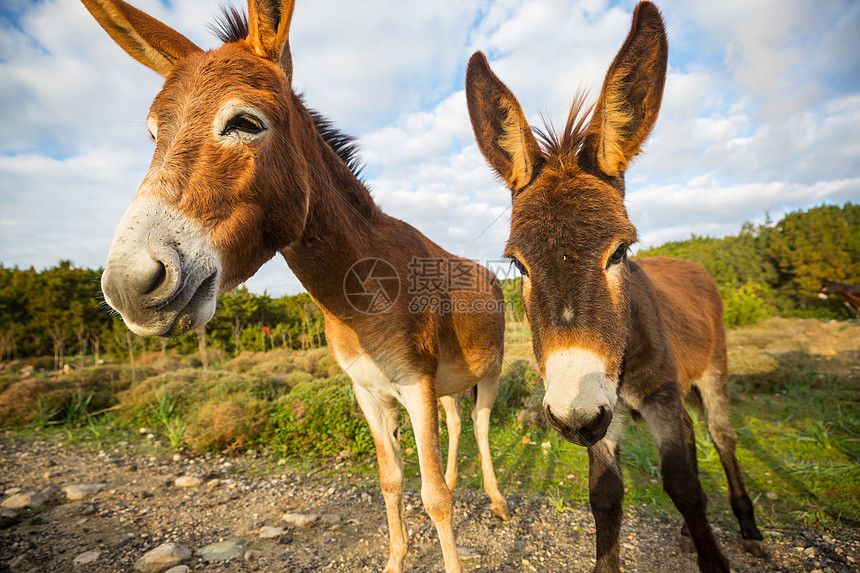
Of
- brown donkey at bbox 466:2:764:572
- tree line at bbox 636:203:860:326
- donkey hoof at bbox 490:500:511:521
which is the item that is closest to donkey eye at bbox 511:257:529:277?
brown donkey at bbox 466:2:764:572

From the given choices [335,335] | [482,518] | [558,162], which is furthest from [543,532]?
[558,162]

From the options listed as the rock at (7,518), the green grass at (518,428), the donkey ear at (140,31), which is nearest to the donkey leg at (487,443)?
the green grass at (518,428)

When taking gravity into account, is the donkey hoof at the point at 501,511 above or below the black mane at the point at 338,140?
below

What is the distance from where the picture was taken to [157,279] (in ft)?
4.16

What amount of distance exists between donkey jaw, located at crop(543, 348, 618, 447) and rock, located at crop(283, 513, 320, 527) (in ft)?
10.2

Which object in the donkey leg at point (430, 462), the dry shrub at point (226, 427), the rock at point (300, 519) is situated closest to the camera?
the donkey leg at point (430, 462)

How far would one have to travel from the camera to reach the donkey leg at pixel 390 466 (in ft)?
8.83

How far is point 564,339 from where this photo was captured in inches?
59.4

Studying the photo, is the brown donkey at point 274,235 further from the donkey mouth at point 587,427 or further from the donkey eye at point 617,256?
the donkey eye at point 617,256

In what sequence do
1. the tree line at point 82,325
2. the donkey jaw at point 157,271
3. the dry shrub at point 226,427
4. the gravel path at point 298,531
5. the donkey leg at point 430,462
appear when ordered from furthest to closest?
the tree line at point 82,325 → the dry shrub at point 226,427 → the gravel path at point 298,531 → the donkey leg at point 430,462 → the donkey jaw at point 157,271

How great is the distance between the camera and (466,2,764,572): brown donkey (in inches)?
59.0

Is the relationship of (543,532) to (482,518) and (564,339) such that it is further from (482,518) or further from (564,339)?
(564,339)

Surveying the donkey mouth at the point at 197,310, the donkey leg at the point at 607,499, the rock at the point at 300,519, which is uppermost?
the donkey mouth at the point at 197,310

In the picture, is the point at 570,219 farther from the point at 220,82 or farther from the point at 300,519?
the point at 300,519
